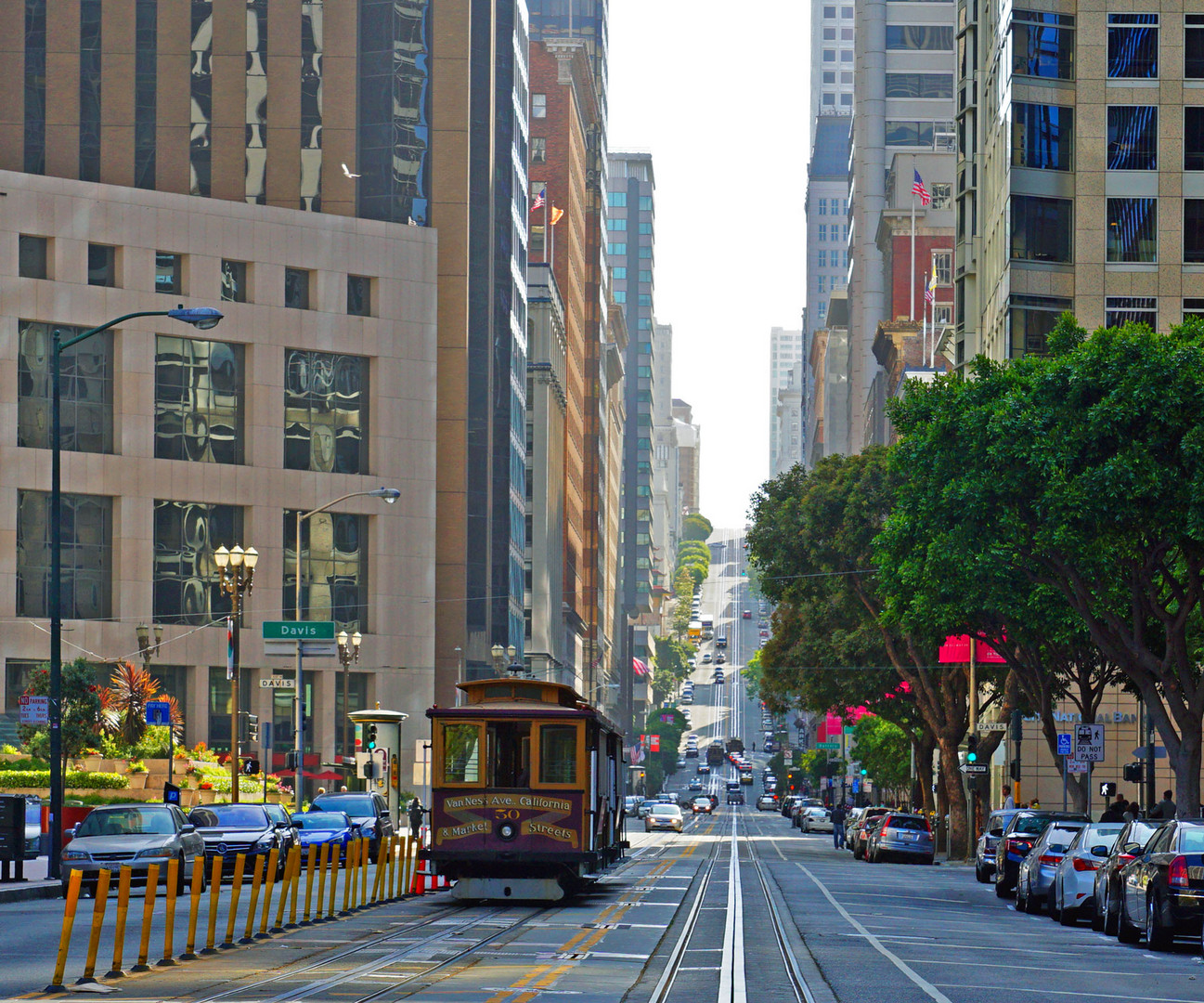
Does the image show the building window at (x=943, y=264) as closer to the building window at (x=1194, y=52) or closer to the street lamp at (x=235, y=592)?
the building window at (x=1194, y=52)

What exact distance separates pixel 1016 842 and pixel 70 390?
55.1 m

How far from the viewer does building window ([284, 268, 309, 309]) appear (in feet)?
286

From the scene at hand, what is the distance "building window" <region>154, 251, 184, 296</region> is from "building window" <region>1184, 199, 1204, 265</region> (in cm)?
4392

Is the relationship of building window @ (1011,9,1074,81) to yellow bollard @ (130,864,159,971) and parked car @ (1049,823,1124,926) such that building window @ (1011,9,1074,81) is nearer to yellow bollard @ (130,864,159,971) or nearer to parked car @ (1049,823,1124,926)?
parked car @ (1049,823,1124,926)

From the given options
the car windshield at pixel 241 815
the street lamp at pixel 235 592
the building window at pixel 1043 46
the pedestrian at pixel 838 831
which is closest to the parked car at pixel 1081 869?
the car windshield at pixel 241 815

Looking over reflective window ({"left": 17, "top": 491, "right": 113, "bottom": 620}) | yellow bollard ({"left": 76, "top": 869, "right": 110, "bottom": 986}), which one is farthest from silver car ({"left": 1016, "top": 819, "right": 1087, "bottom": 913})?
reflective window ({"left": 17, "top": 491, "right": 113, "bottom": 620})

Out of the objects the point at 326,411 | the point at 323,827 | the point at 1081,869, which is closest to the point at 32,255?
the point at 326,411

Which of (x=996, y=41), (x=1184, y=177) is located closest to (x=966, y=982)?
(x=1184, y=177)

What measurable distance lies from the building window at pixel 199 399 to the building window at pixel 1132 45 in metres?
41.2

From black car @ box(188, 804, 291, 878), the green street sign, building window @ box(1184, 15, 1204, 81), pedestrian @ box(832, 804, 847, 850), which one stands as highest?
building window @ box(1184, 15, 1204, 81)

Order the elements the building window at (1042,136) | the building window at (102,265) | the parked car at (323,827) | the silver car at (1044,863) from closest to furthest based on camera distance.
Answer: the silver car at (1044,863), the parked car at (323,827), the building window at (1042,136), the building window at (102,265)

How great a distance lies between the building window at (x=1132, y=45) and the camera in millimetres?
61719

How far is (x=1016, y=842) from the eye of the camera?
3656 cm

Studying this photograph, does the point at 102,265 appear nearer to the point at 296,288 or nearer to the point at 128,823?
the point at 296,288
